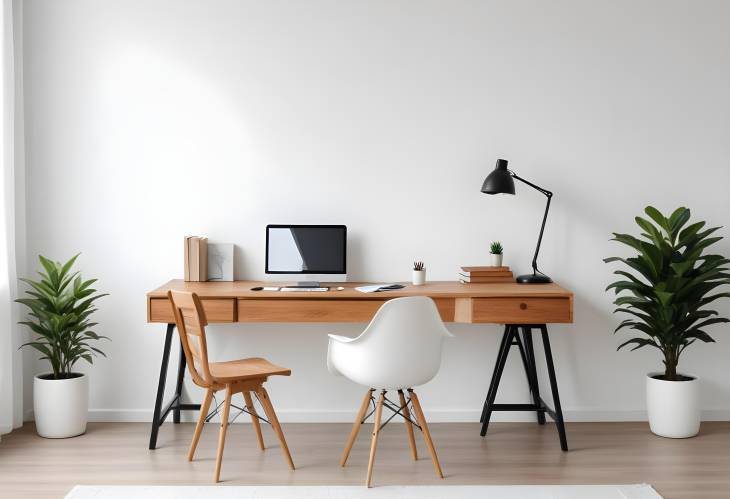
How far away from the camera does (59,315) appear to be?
3.86 meters

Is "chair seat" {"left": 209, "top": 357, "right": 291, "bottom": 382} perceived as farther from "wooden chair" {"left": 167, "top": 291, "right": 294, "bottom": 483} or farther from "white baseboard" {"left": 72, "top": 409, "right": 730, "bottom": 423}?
"white baseboard" {"left": 72, "top": 409, "right": 730, "bottom": 423}

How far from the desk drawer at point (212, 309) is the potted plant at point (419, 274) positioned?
3.12 ft

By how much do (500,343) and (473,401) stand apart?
36cm

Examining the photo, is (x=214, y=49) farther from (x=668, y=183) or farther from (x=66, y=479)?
(x=668, y=183)

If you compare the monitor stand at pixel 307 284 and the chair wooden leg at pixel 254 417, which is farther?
the monitor stand at pixel 307 284

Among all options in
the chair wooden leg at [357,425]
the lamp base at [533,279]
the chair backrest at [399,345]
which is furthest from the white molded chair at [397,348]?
the lamp base at [533,279]

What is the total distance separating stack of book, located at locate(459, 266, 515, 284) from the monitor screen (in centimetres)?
65

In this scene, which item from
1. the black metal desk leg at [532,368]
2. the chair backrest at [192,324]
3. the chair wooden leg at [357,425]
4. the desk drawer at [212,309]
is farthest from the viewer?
the black metal desk leg at [532,368]

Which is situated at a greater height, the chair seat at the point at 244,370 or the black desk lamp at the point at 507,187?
the black desk lamp at the point at 507,187

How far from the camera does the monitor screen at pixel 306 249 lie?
13.2 ft

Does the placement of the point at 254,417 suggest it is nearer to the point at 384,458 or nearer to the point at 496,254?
the point at 384,458

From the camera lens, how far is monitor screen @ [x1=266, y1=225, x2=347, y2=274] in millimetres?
4031

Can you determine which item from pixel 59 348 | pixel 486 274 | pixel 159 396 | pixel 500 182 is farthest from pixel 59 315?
pixel 500 182

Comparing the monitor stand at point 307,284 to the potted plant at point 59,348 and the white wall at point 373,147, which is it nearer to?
the white wall at point 373,147
